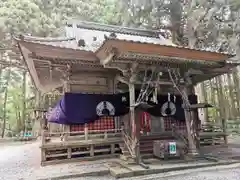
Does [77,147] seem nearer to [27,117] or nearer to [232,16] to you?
[232,16]

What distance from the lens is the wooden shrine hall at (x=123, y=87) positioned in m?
6.34

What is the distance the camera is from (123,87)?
8.68m

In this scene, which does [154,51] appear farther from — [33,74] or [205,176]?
[33,74]

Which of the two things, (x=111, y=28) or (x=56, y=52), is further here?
(x=111, y=28)

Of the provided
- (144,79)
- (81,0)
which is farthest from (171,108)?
(81,0)

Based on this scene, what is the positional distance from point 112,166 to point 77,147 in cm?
174

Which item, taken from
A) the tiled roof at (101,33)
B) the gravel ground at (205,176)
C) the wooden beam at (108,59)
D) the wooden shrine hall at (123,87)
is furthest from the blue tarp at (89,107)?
the tiled roof at (101,33)

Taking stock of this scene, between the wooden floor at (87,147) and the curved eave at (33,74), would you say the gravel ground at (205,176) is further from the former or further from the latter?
the curved eave at (33,74)

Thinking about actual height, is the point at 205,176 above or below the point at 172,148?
below

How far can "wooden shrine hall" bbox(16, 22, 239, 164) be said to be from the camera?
6336mm

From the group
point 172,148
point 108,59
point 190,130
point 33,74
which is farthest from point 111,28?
point 172,148

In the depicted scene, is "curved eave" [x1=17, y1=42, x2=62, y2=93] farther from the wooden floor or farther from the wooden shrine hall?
the wooden floor

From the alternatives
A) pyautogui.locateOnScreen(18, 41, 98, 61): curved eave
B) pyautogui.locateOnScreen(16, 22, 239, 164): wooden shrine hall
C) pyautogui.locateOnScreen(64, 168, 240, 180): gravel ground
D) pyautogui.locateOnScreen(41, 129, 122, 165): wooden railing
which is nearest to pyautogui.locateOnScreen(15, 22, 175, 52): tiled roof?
pyautogui.locateOnScreen(16, 22, 239, 164): wooden shrine hall

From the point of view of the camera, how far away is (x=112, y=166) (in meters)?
6.14
